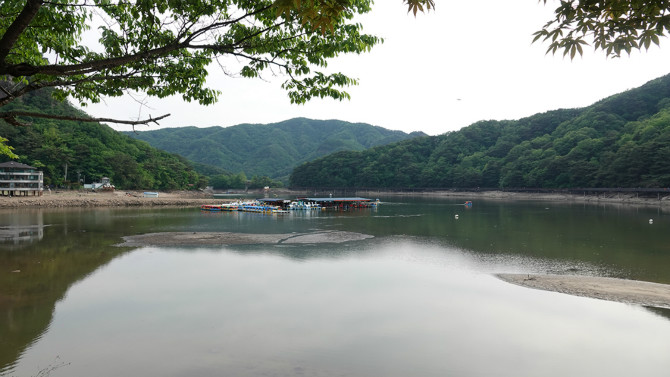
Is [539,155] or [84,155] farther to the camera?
[539,155]

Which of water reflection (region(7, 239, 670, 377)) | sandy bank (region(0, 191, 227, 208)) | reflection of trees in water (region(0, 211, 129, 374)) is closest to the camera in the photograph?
water reflection (region(7, 239, 670, 377))

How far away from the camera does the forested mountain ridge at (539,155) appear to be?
80.6 m

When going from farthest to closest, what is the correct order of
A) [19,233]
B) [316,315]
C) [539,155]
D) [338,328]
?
[539,155]
[19,233]
[316,315]
[338,328]

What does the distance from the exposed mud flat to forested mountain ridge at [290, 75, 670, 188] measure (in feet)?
240

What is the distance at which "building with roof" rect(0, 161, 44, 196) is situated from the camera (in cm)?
5922

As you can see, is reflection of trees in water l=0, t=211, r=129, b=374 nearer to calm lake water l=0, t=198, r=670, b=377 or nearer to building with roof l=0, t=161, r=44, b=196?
calm lake water l=0, t=198, r=670, b=377

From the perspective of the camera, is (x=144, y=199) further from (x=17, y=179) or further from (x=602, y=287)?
(x=602, y=287)

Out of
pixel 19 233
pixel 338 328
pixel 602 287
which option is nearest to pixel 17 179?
pixel 19 233

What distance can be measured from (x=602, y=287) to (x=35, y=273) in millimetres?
23298

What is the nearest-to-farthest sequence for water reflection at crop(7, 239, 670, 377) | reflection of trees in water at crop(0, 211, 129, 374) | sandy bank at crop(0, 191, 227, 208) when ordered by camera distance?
water reflection at crop(7, 239, 670, 377) < reflection of trees in water at crop(0, 211, 129, 374) < sandy bank at crop(0, 191, 227, 208)

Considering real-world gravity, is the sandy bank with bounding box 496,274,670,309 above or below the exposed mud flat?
below

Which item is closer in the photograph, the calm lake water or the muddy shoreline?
the calm lake water

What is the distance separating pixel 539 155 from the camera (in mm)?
109312

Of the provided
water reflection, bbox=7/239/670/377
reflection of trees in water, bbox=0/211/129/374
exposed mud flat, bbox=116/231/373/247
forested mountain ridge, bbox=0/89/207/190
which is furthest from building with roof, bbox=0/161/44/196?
water reflection, bbox=7/239/670/377
